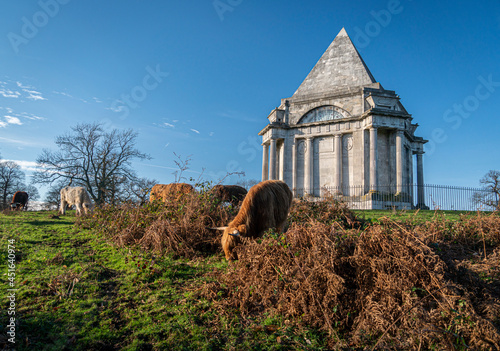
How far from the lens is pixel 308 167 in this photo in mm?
26500

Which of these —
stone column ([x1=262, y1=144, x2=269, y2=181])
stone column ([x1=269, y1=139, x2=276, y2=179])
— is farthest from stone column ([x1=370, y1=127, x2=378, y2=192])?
stone column ([x1=262, y1=144, x2=269, y2=181])

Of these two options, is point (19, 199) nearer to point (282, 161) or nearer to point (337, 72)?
point (282, 161)

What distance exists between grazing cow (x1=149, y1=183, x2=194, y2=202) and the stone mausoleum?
12422 millimetres

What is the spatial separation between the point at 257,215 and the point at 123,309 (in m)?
3.33

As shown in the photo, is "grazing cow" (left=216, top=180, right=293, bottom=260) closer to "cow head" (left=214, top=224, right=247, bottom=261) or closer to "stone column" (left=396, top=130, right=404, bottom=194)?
"cow head" (left=214, top=224, right=247, bottom=261)

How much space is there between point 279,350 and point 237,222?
3.35 meters

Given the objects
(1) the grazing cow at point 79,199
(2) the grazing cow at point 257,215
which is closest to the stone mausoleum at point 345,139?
(1) the grazing cow at point 79,199

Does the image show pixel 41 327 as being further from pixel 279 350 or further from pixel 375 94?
pixel 375 94

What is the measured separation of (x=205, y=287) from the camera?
4953 millimetres

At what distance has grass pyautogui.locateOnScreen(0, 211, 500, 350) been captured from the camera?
12.1ft

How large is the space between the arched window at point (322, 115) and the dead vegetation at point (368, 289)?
2133cm

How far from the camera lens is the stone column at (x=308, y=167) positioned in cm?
2630

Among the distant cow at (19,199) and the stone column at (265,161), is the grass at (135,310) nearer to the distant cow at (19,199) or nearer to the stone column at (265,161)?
the distant cow at (19,199)

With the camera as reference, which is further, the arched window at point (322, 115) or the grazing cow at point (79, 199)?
the arched window at point (322, 115)
